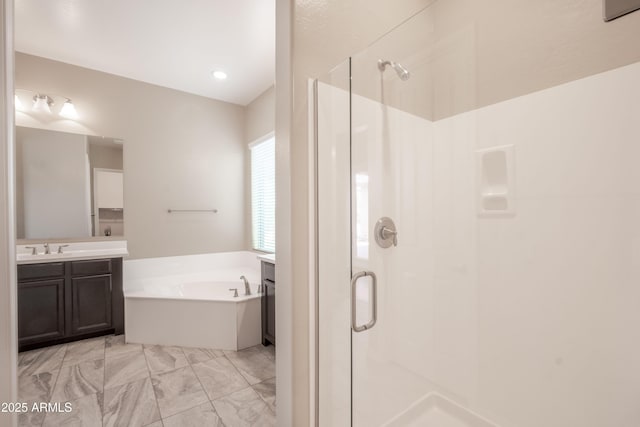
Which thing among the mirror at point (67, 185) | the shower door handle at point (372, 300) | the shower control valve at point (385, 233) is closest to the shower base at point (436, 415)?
the shower door handle at point (372, 300)

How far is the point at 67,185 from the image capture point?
2936mm

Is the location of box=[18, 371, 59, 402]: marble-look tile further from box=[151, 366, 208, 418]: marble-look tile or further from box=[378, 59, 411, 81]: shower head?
box=[378, 59, 411, 81]: shower head

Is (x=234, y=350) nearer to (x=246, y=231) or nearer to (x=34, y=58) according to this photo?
(x=246, y=231)

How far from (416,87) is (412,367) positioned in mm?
1528

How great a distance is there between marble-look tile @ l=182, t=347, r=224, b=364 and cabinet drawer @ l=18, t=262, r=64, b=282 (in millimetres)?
1350

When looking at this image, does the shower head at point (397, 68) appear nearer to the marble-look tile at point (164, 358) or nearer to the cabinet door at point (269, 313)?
the cabinet door at point (269, 313)

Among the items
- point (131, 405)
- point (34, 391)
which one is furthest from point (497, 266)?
point (34, 391)

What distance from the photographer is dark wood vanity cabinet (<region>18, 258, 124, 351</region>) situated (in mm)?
2461

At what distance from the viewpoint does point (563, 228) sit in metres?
1.27

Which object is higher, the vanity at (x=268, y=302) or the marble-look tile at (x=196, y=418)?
the vanity at (x=268, y=302)

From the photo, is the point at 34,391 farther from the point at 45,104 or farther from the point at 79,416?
the point at 45,104

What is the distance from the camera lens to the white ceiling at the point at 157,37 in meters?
2.17

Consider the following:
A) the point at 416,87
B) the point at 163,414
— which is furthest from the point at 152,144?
the point at 416,87

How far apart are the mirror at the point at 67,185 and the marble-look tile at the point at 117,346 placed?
3.62ft
